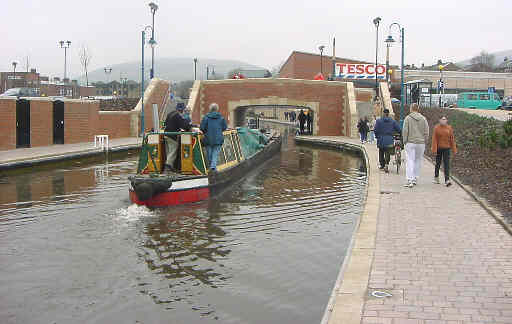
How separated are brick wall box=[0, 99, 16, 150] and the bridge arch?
1337 centimetres

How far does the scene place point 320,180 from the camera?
15062mm

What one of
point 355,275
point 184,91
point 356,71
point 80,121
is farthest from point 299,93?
point 184,91

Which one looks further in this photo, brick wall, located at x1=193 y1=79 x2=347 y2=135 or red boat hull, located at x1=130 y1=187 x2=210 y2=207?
brick wall, located at x1=193 y1=79 x2=347 y2=135

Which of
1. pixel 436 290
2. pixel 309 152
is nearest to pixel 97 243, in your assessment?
pixel 436 290

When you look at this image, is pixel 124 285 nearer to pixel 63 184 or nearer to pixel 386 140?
pixel 63 184

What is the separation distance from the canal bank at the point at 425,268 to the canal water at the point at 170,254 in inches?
21.4

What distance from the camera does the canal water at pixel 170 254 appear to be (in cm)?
562

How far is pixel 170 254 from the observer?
296 inches

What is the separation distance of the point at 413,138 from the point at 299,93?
2204 centimetres

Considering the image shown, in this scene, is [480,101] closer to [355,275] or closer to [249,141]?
[249,141]

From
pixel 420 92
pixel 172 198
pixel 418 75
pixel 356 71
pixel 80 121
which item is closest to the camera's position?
pixel 172 198

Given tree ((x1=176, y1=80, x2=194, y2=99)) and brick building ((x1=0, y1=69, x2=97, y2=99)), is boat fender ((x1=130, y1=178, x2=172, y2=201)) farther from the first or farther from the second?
tree ((x1=176, y1=80, x2=194, y2=99))

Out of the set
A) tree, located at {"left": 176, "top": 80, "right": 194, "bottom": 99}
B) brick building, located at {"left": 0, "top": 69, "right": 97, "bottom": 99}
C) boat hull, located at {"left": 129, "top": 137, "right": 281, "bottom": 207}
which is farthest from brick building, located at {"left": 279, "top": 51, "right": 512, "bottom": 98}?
boat hull, located at {"left": 129, "top": 137, "right": 281, "bottom": 207}

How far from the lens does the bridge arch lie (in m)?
33.2
